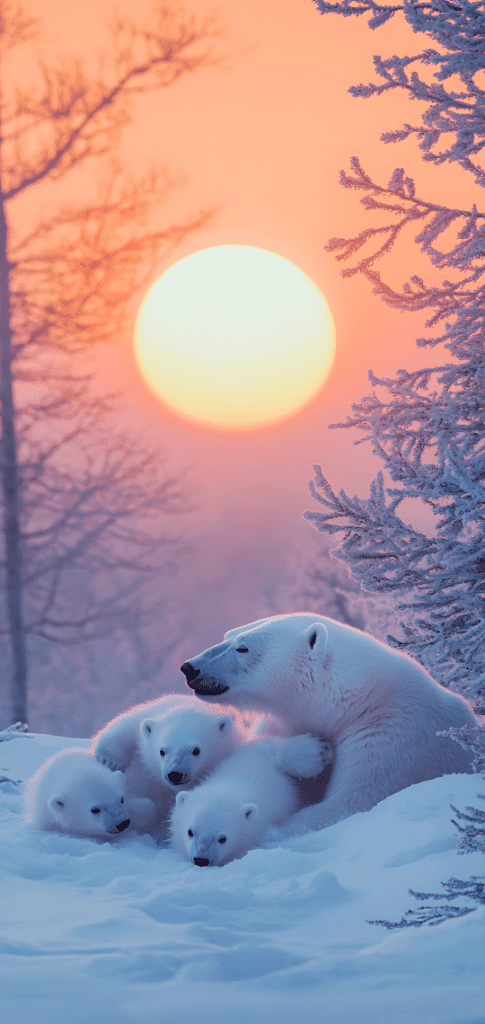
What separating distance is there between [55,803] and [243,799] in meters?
1.02

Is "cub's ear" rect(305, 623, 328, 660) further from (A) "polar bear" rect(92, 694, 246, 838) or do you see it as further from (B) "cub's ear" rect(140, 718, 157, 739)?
(B) "cub's ear" rect(140, 718, 157, 739)

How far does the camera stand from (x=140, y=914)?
7.58 feet

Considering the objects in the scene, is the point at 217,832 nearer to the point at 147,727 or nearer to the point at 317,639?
the point at 147,727

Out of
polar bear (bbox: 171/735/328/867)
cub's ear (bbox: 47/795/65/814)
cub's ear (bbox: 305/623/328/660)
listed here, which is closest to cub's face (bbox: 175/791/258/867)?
polar bear (bbox: 171/735/328/867)

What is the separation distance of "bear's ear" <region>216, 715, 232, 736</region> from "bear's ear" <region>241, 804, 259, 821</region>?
0.73 meters

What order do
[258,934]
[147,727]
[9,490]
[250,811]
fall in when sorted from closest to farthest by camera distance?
[258,934] → [250,811] → [147,727] → [9,490]

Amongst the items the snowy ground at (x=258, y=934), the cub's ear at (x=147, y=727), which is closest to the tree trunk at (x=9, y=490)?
the cub's ear at (x=147, y=727)

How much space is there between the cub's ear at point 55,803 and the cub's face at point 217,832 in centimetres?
72

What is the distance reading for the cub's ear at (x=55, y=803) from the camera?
3.79 m

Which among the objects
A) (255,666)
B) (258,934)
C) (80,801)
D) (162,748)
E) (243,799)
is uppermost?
(255,666)

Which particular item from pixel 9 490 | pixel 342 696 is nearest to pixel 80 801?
pixel 342 696

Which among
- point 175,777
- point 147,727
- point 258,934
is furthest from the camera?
point 147,727

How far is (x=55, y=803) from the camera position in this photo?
380 cm

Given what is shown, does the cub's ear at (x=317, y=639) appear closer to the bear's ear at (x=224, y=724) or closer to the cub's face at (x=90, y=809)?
the bear's ear at (x=224, y=724)
